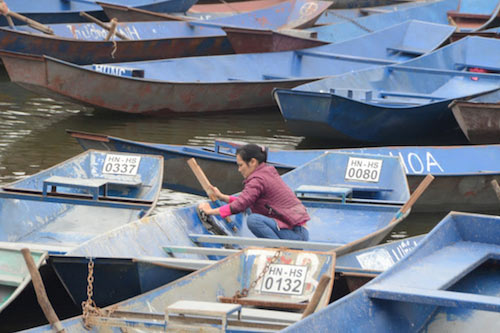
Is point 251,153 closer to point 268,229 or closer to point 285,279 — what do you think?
point 268,229

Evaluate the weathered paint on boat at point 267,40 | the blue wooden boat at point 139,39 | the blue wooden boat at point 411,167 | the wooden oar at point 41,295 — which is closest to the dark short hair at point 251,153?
the blue wooden boat at point 411,167

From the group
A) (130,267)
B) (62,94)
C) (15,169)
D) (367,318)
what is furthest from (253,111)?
(367,318)

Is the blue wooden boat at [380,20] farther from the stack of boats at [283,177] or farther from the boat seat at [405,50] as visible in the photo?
the boat seat at [405,50]

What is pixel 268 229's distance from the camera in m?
6.95

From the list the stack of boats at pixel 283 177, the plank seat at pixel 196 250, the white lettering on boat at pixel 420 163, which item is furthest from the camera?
the white lettering on boat at pixel 420 163

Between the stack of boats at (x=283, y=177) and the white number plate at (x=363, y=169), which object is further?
the white number plate at (x=363, y=169)

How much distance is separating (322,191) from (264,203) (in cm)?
133

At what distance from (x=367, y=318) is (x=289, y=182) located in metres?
4.23

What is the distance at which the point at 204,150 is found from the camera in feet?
31.3

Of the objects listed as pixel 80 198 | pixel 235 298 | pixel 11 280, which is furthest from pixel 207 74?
pixel 11 280

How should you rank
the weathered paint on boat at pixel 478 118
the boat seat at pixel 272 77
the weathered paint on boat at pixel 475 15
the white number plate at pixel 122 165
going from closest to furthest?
the white number plate at pixel 122 165
the weathered paint on boat at pixel 478 118
the boat seat at pixel 272 77
the weathered paint on boat at pixel 475 15

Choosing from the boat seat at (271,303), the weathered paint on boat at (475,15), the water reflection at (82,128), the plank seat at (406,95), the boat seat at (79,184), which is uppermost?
the weathered paint on boat at (475,15)

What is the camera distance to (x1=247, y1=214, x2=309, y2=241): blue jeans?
22.8 ft

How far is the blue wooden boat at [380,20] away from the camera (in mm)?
17536
